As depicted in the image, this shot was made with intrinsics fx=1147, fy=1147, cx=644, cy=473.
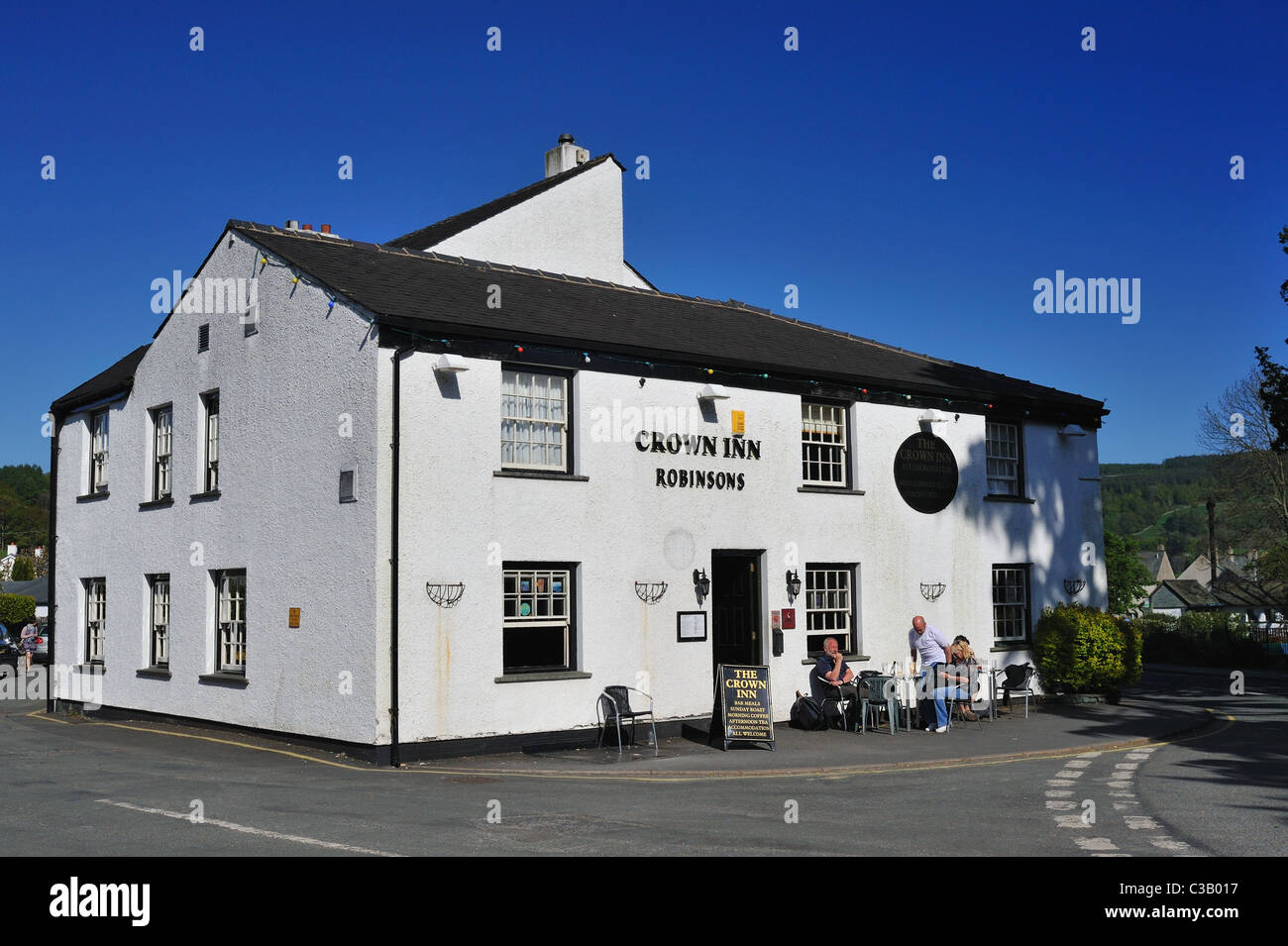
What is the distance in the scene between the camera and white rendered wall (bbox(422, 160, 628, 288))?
75.4 ft

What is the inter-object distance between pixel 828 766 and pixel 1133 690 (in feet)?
46.3

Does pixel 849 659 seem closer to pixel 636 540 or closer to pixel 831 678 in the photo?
pixel 831 678

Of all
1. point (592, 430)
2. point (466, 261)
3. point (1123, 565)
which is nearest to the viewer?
point (592, 430)

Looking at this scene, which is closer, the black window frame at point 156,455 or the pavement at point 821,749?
the pavement at point 821,749

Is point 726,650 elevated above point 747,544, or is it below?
below

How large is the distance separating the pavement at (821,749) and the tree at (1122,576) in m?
47.6

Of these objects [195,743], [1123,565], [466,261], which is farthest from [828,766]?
[1123,565]

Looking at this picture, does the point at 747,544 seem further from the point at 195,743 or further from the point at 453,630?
the point at 195,743

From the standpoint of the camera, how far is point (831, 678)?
18109 mm

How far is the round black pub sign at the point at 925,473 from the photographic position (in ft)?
68.2

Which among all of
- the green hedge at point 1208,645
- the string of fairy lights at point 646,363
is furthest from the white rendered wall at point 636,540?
the green hedge at point 1208,645

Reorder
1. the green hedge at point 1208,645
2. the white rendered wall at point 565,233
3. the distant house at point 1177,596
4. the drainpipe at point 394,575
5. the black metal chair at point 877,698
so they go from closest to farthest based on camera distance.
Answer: the drainpipe at point 394,575 < the black metal chair at point 877,698 < the white rendered wall at point 565,233 < the green hedge at point 1208,645 < the distant house at point 1177,596

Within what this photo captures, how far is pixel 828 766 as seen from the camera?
14.4 m

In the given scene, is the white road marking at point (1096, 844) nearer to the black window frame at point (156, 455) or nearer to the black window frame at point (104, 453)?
the black window frame at point (156, 455)
